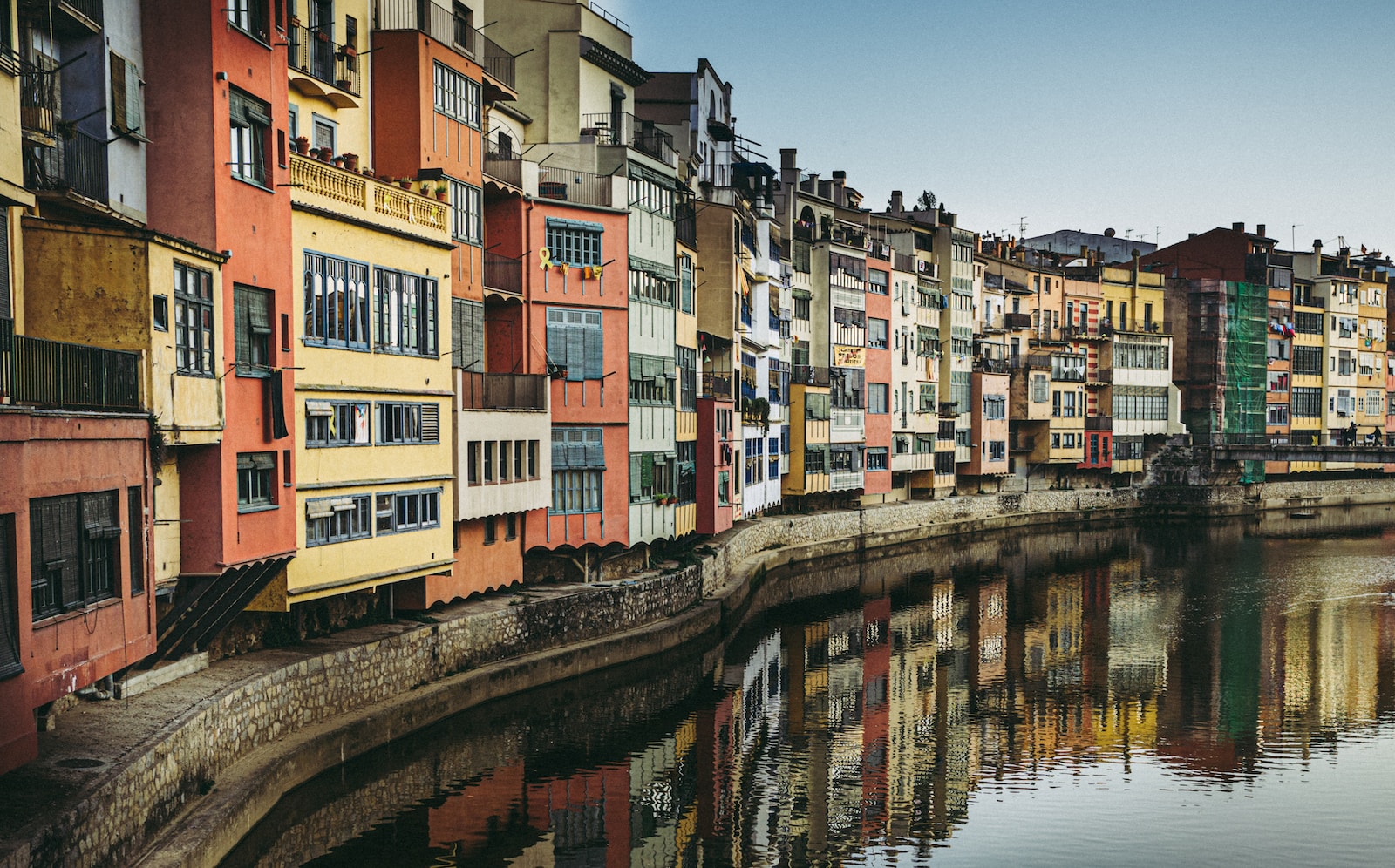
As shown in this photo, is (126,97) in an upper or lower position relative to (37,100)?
upper

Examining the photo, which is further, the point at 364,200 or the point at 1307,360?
the point at 1307,360

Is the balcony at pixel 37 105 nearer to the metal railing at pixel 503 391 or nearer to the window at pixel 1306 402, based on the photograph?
the metal railing at pixel 503 391

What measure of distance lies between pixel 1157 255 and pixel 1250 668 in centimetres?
7442

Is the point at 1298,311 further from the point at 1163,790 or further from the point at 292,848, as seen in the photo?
the point at 292,848

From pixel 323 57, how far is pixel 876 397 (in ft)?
150

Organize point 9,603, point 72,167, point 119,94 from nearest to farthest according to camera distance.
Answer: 1. point 9,603
2. point 72,167
3. point 119,94

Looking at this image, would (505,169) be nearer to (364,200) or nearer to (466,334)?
(466,334)

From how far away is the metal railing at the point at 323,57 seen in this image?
26.7 meters

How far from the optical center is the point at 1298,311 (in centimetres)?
10669

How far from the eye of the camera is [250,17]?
2306 cm

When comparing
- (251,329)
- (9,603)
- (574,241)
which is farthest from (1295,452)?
(9,603)

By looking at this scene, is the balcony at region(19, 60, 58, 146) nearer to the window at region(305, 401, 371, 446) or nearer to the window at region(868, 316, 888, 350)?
the window at region(305, 401, 371, 446)

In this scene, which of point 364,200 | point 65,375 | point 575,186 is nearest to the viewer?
point 65,375

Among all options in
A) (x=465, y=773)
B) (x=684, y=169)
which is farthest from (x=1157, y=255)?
(x=465, y=773)
